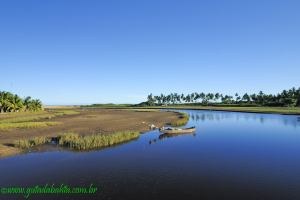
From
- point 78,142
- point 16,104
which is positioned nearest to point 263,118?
point 78,142

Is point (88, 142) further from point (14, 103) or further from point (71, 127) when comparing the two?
point (14, 103)

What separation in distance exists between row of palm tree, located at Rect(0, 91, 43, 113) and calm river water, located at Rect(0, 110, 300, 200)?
8806cm

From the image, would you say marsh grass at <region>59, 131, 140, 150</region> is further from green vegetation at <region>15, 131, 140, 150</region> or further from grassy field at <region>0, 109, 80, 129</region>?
grassy field at <region>0, 109, 80, 129</region>

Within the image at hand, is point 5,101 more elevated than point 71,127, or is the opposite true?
point 5,101

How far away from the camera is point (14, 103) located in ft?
348

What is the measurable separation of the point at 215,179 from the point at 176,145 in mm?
15811

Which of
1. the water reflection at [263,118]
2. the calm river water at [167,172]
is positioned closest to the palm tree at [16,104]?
the water reflection at [263,118]

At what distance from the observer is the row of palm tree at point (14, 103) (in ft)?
331

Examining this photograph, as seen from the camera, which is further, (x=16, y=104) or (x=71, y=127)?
(x=16, y=104)

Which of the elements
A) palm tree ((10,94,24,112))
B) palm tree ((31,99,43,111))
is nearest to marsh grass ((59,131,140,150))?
palm tree ((10,94,24,112))

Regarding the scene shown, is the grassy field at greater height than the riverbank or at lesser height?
greater

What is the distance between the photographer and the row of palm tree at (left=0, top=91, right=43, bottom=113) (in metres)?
101

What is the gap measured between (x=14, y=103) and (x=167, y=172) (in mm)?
105757

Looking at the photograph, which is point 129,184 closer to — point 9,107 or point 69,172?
point 69,172
